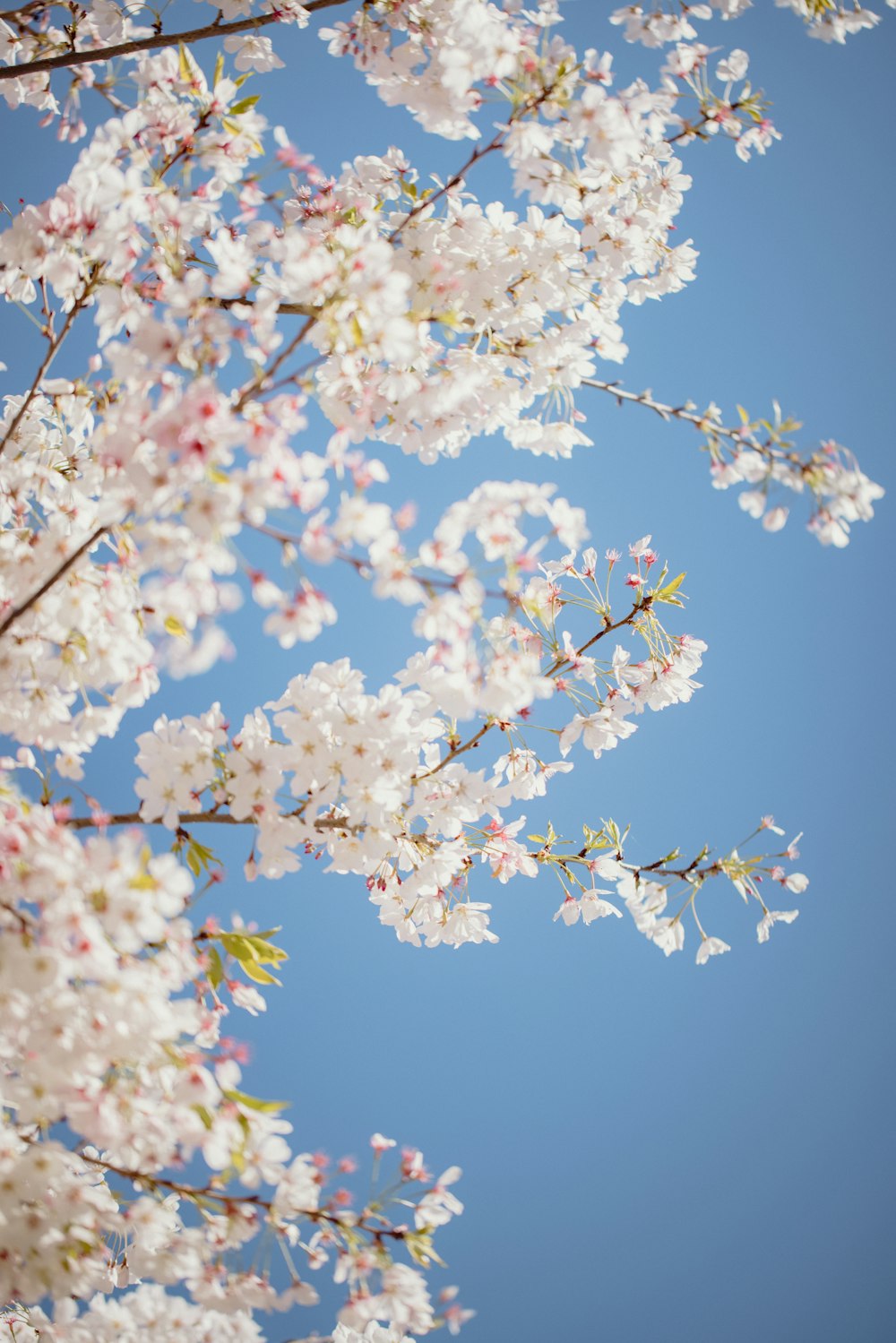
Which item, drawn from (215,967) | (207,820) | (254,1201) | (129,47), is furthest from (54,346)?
(254,1201)

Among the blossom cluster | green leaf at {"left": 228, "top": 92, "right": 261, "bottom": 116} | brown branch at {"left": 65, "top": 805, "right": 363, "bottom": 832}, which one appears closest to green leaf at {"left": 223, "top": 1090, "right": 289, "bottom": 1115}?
the blossom cluster

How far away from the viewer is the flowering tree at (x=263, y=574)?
906mm

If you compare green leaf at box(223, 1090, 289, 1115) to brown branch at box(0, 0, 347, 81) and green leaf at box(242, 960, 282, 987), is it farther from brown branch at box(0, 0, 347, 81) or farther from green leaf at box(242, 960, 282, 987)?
brown branch at box(0, 0, 347, 81)

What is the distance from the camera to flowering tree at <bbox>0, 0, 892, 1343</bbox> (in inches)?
35.7

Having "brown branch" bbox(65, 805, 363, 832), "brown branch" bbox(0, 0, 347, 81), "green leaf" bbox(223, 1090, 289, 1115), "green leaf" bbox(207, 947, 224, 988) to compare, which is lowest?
"green leaf" bbox(223, 1090, 289, 1115)

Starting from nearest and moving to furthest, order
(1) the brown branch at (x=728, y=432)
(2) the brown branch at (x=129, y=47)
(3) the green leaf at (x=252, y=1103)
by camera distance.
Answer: (3) the green leaf at (x=252, y=1103) → (1) the brown branch at (x=728, y=432) → (2) the brown branch at (x=129, y=47)

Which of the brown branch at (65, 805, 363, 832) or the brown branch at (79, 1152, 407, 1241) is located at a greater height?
the brown branch at (65, 805, 363, 832)

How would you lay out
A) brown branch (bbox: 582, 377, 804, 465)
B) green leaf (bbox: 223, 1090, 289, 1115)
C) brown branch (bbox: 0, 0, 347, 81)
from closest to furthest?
green leaf (bbox: 223, 1090, 289, 1115) < brown branch (bbox: 582, 377, 804, 465) < brown branch (bbox: 0, 0, 347, 81)

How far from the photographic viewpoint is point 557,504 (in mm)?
1115

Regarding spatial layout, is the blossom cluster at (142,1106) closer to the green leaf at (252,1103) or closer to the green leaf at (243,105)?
the green leaf at (252,1103)

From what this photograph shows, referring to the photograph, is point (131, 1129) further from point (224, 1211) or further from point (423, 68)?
point (423, 68)

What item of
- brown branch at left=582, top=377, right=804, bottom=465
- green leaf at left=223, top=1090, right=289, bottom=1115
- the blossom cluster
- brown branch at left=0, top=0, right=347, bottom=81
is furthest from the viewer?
brown branch at left=0, top=0, right=347, bottom=81

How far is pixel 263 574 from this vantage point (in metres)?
0.89

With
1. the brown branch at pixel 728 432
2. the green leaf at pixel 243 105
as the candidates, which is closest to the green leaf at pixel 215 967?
the brown branch at pixel 728 432
